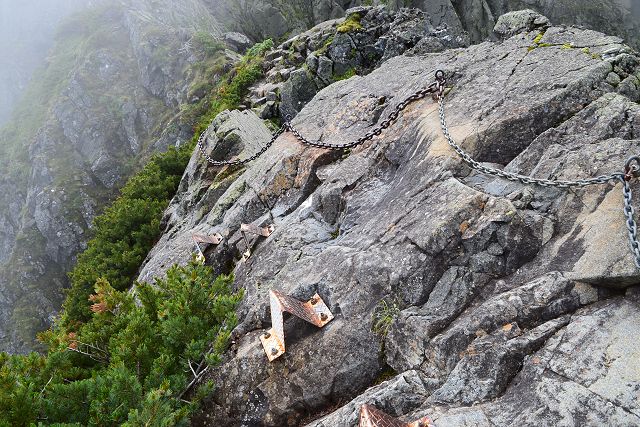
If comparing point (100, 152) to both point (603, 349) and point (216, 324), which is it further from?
point (603, 349)

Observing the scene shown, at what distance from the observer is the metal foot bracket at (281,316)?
6.20 m

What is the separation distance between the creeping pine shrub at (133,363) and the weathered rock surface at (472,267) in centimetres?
67

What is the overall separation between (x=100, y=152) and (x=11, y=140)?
19353 millimetres

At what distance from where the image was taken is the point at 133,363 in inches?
257

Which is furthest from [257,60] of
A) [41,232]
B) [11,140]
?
[11,140]

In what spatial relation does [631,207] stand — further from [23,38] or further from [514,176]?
[23,38]

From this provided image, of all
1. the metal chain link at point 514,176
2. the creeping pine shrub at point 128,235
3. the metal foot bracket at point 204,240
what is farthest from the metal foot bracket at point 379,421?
the creeping pine shrub at point 128,235

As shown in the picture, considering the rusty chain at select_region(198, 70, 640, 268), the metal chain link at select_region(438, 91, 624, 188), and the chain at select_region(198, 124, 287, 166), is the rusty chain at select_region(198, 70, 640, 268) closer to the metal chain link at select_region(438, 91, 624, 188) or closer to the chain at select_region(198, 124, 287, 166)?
the metal chain link at select_region(438, 91, 624, 188)

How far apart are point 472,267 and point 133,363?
5.10m

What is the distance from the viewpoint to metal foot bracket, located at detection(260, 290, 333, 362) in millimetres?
6199

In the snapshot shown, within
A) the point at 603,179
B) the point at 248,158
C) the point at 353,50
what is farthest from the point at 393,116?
the point at 353,50

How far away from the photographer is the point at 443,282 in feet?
18.9

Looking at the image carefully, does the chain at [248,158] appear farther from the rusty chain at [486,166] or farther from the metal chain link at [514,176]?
the metal chain link at [514,176]

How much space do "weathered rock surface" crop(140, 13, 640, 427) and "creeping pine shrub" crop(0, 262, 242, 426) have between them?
0.67 m
